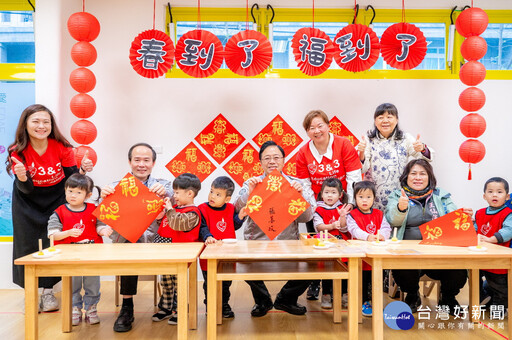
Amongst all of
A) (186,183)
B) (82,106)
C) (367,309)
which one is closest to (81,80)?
(82,106)

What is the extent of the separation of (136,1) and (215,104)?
1.35 metres

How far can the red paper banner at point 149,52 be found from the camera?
3.49 meters

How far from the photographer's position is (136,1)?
4.09m

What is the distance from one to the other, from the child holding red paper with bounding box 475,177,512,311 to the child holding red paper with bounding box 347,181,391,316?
A: 0.74 m

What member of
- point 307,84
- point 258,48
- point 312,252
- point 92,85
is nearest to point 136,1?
point 92,85

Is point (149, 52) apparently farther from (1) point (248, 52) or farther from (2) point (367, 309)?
(2) point (367, 309)

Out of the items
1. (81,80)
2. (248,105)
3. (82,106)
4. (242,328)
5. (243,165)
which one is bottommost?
(242,328)

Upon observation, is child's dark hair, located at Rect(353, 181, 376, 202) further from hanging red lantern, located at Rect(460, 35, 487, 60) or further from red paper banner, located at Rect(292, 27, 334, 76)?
hanging red lantern, located at Rect(460, 35, 487, 60)

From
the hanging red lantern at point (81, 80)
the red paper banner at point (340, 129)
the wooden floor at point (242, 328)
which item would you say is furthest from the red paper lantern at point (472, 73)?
the hanging red lantern at point (81, 80)

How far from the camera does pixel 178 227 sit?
2.75 m

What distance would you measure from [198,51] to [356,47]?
1418 mm

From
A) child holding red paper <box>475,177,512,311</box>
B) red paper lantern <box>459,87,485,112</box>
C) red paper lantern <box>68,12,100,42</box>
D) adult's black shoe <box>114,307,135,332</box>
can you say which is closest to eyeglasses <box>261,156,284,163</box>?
adult's black shoe <box>114,307,135,332</box>

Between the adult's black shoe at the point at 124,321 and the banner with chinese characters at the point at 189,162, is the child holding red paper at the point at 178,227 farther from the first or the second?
the banner with chinese characters at the point at 189,162

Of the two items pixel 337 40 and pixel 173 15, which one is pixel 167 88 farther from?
pixel 337 40
